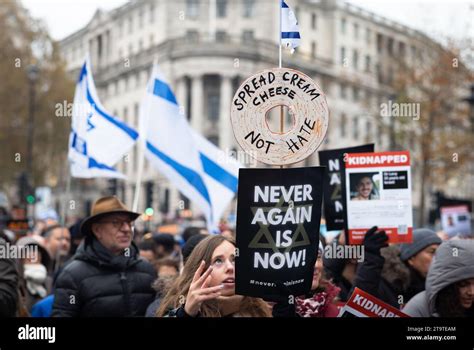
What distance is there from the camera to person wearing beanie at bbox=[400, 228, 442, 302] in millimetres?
6277

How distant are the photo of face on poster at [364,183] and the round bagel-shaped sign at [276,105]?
61.3 inches

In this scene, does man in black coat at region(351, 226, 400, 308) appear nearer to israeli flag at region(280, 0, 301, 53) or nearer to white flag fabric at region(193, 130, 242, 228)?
israeli flag at region(280, 0, 301, 53)

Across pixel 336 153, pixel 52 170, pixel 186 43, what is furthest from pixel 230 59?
pixel 336 153

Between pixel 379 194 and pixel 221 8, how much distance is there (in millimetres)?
75980

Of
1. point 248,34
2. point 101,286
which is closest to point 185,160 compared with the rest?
point 101,286

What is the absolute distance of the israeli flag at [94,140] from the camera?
944cm

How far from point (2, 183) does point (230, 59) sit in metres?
28.1

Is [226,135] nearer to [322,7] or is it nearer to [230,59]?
[230,59]

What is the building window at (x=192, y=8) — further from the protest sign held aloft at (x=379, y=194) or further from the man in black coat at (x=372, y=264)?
the man in black coat at (x=372, y=264)

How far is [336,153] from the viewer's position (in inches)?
244

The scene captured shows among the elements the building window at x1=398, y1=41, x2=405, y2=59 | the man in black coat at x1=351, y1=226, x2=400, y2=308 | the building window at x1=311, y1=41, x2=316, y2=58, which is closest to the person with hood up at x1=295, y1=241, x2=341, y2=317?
the man in black coat at x1=351, y1=226, x2=400, y2=308

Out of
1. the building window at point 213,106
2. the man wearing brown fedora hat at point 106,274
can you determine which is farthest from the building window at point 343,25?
the man wearing brown fedora hat at point 106,274

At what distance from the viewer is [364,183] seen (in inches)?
209

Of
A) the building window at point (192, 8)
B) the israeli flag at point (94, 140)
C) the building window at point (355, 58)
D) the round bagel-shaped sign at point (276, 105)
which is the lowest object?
the round bagel-shaped sign at point (276, 105)
